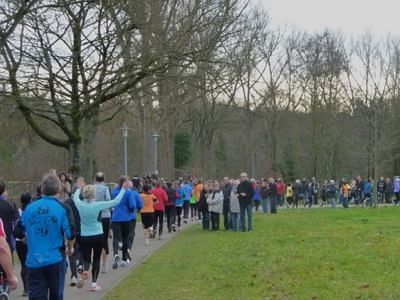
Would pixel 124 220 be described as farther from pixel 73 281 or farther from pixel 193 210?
pixel 193 210

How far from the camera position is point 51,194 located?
9180 mm

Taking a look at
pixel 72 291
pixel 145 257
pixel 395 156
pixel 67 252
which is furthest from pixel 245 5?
pixel 395 156

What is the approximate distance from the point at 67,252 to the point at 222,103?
179ft

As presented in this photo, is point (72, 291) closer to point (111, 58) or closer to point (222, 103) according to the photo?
point (111, 58)

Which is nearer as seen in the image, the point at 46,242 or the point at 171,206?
the point at 46,242

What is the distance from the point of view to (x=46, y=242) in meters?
9.21

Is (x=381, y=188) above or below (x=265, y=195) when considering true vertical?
above

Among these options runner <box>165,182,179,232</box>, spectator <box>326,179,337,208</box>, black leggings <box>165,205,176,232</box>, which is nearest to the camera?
runner <box>165,182,179,232</box>

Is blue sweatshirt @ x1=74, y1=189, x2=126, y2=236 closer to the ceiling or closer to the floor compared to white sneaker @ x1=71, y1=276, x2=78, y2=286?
closer to the ceiling

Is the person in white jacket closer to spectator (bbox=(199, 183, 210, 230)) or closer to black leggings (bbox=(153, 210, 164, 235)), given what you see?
spectator (bbox=(199, 183, 210, 230))

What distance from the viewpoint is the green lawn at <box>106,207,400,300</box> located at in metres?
11.9

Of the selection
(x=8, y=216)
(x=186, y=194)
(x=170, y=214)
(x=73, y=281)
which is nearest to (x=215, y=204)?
(x=170, y=214)

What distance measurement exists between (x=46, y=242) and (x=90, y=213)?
395 cm

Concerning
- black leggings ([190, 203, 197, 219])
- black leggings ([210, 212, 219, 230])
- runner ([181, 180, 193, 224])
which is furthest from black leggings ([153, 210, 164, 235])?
black leggings ([190, 203, 197, 219])
